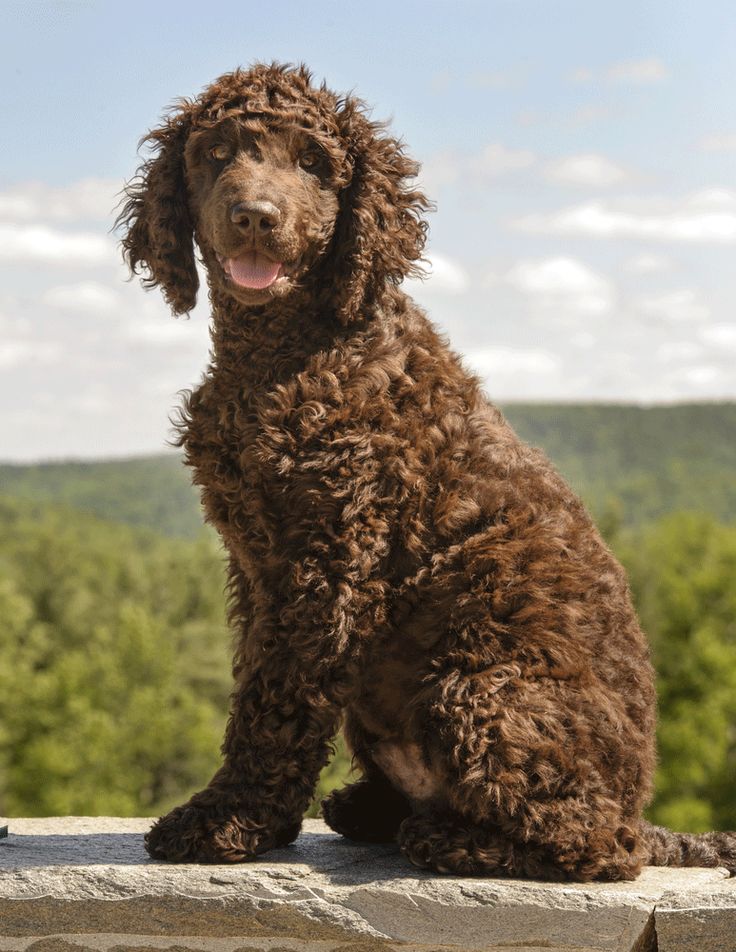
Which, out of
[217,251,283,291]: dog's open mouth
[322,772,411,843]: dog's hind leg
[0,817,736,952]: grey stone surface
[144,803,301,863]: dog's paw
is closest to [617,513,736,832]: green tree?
[322,772,411,843]: dog's hind leg

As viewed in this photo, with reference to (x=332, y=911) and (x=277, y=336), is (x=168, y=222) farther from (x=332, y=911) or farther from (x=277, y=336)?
(x=332, y=911)

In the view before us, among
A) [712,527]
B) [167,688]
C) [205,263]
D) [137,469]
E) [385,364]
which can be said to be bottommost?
[167,688]

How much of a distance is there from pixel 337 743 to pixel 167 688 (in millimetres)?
34351

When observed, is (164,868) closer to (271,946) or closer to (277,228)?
(271,946)

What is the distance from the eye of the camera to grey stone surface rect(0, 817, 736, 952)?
14.4ft

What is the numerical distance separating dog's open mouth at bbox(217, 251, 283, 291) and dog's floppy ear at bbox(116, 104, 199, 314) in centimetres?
52

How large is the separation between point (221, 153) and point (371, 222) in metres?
0.68

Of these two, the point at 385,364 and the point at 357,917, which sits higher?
the point at 385,364

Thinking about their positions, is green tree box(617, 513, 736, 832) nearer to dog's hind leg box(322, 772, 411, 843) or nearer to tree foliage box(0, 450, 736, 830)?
tree foliage box(0, 450, 736, 830)

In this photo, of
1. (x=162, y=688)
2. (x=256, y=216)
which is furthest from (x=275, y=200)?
(x=162, y=688)

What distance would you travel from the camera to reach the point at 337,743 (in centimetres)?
490

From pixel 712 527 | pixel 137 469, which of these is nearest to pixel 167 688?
pixel 712 527

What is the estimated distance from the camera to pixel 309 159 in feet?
16.4

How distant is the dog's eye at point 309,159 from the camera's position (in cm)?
499
